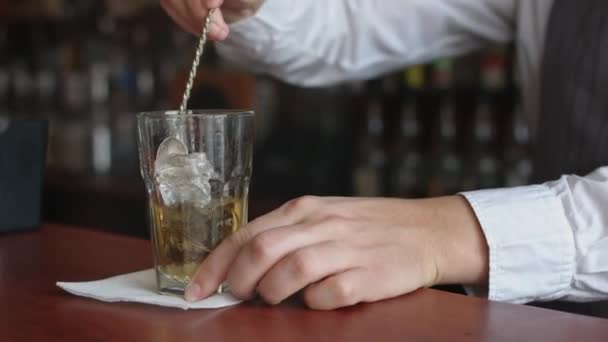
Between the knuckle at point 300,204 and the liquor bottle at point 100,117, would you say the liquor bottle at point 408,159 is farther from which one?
the knuckle at point 300,204

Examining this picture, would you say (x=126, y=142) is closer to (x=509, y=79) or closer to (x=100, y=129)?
(x=100, y=129)

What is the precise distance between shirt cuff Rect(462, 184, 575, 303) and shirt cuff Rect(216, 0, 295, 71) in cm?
44

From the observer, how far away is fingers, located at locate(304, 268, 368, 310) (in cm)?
67

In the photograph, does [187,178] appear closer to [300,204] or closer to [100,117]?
[300,204]

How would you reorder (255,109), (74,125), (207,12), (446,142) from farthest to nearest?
(74,125) → (255,109) → (446,142) → (207,12)

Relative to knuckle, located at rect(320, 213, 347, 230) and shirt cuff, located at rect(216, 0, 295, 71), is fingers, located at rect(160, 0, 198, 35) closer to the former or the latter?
shirt cuff, located at rect(216, 0, 295, 71)

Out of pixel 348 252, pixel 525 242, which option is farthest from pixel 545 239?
pixel 348 252

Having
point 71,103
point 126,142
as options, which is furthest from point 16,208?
point 71,103

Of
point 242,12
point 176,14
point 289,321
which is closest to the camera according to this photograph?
point 289,321

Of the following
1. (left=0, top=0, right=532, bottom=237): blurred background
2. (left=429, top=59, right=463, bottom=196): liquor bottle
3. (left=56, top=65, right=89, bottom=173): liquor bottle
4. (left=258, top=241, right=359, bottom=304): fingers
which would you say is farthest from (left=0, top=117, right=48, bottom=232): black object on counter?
(left=56, top=65, right=89, bottom=173): liquor bottle

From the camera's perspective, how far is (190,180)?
71cm

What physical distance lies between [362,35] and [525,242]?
22.4 inches

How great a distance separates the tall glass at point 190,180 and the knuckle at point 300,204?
0.04 meters

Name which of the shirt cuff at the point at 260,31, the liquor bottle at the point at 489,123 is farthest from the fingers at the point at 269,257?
the liquor bottle at the point at 489,123
